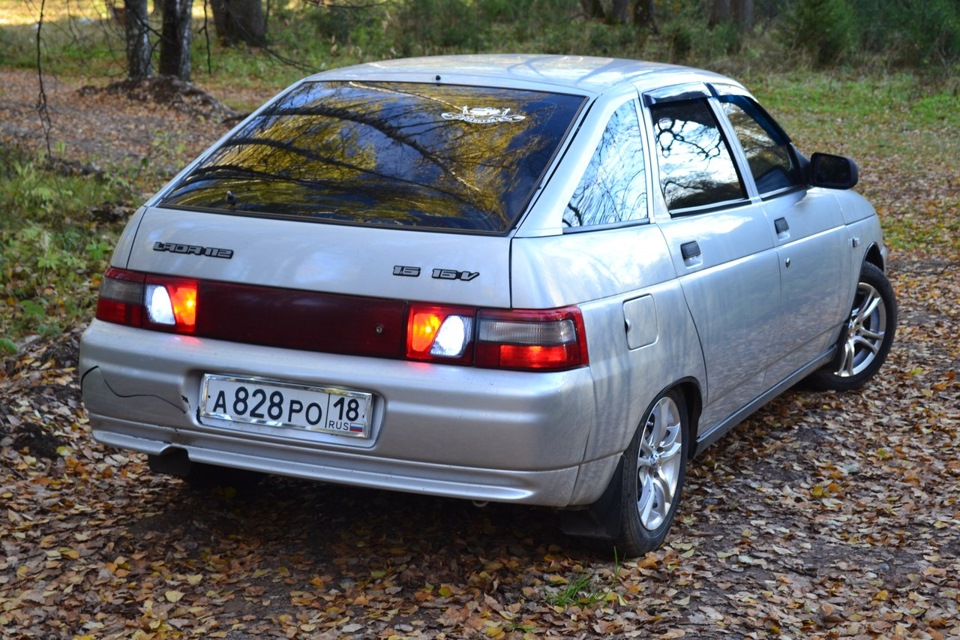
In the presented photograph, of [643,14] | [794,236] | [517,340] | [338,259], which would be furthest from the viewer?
[643,14]

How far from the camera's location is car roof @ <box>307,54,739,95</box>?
444cm

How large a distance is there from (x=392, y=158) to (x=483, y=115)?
424 mm

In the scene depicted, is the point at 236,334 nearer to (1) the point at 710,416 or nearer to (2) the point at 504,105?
(2) the point at 504,105

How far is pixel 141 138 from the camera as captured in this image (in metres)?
14.8

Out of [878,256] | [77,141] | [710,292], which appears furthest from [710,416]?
[77,141]

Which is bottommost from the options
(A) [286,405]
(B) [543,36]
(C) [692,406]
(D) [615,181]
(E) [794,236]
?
(C) [692,406]

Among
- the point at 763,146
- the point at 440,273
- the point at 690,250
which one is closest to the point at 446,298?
the point at 440,273

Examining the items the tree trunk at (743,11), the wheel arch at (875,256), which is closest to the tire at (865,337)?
the wheel arch at (875,256)

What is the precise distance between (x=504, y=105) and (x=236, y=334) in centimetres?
137

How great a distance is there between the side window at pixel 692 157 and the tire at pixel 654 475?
0.81m

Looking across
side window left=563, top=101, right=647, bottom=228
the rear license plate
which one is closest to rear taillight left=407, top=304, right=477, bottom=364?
the rear license plate

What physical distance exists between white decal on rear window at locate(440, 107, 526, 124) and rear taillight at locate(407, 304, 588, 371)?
100 cm

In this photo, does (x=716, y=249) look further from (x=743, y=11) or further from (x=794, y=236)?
(x=743, y=11)

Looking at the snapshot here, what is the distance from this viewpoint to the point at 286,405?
11.8 ft
